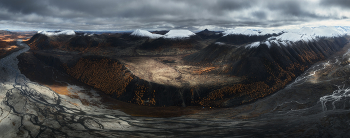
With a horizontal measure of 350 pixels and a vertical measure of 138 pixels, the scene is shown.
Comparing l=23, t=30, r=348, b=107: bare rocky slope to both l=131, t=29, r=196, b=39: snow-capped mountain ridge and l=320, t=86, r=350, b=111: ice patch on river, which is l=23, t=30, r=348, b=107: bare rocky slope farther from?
l=131, t=29, r=196, b=39: snow-capped mountain ridge

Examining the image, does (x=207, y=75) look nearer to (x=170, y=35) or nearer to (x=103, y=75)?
(x=103, y=75)

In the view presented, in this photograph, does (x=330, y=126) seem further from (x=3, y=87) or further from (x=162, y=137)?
(x=3, y=87)

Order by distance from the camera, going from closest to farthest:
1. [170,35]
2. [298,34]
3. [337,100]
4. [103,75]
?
1. [337,100]
2. [103,75]
3. [298,34]
4. [170,35]

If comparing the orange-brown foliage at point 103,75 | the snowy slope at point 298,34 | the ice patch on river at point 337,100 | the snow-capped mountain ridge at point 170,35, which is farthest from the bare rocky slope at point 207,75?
the snow-capped mountain ridge at point 170,35

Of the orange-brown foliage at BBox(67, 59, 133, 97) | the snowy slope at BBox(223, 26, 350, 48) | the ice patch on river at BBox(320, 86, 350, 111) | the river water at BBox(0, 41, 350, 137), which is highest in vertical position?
the snowy slope at BBox(223, 26, 350, 48)

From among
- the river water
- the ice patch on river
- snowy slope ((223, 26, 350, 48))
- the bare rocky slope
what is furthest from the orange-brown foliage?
snowy slope ((223, 26, 350, 48))

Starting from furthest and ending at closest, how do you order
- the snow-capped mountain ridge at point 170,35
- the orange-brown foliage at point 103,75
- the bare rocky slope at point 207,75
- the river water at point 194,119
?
1. the snow-capped mountain ridge at point 170,35
2. the orange-brown foliage at point 103,75
3. the bare rocky slope at point 207,75
4. the river water at point 194,119

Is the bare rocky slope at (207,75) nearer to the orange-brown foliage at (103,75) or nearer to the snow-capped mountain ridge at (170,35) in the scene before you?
the orange-brown foliage at (103,75)

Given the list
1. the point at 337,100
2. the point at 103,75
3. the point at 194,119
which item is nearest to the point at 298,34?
the point at 337,100
